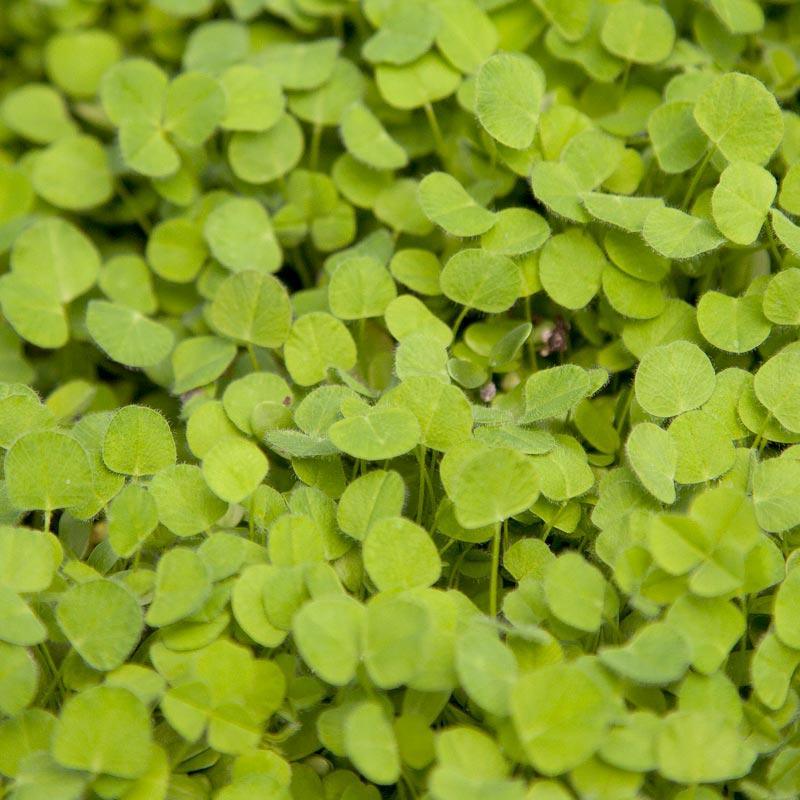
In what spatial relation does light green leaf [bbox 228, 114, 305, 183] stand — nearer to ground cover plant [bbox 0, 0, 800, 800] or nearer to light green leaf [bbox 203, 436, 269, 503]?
ground cover plant [bbox 0, 0, 800, 800]

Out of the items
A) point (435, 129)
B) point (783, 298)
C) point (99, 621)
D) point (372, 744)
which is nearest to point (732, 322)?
point (783, 298)

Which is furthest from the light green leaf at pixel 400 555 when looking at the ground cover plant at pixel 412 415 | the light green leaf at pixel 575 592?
the light green leaf at pixel 575 592

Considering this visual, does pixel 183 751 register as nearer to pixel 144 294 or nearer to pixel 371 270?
pixel 371 270

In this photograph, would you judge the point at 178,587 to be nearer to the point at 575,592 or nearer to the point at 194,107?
the point at 575,592

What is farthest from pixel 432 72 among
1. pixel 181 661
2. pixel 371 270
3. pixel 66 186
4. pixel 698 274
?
pixel 181 661

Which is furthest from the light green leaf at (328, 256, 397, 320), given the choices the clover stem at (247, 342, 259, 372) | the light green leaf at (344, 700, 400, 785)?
the light green leaf at (344, 700, 400, 785)

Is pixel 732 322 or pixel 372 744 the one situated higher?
pixel 732 322
